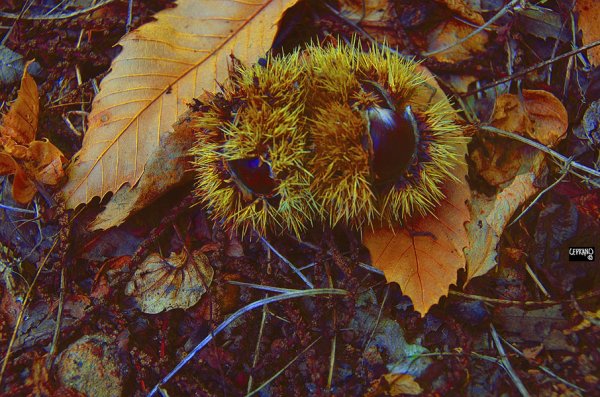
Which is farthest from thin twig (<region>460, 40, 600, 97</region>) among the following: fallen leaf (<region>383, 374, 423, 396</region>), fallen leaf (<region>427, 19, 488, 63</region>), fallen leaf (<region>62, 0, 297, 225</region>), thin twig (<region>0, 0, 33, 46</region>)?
thin twig (<region>0, 0, 33, 46</region>)

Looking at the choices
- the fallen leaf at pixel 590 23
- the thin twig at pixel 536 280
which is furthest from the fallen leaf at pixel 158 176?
the fallen leaf at pixel 590 23

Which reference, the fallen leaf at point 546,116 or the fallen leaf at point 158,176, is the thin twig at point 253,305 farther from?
the fallen leaf at point 546,116

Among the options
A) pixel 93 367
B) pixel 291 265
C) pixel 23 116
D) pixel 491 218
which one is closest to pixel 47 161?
pixel 23 116

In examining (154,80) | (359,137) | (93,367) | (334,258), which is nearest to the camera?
(359,137)

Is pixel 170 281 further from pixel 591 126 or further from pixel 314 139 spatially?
pixel 591 126

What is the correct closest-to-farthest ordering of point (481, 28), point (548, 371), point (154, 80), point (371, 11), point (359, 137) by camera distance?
1. point (359, 137)
2. point (548, 371)
3. point (154, 80)
4. point (481, 28)
5. point (371, 11)

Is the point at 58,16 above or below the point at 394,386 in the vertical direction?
above

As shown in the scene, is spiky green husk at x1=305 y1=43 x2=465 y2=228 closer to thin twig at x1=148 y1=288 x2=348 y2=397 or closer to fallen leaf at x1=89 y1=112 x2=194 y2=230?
thin twig at x1=148 y1=288 x2=348 y2=397
